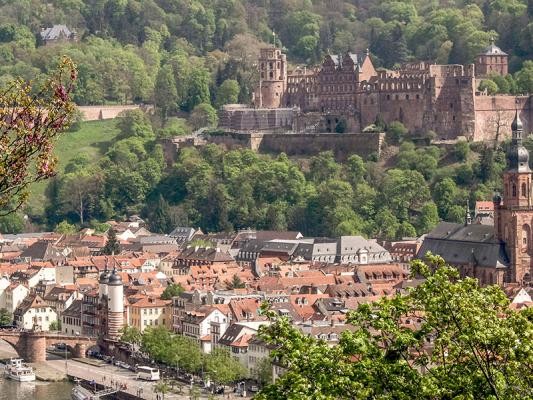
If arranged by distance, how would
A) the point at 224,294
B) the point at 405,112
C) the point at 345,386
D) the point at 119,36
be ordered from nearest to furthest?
the point at 345,386 → the point at 224,294 → the point at 405,112 → the point at 119,36

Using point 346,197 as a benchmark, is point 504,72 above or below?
above

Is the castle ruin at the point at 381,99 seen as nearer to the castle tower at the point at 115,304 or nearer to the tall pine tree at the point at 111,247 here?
the tall pine tree at the point at 111,247

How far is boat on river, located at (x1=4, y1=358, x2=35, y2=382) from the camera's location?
59.8 m

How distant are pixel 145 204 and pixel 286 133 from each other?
8.53 m

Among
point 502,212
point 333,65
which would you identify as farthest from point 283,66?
point 502,212

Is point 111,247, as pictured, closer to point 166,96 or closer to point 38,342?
point 38,342

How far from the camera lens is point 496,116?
87500 millimetres

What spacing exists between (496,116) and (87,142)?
2701 centimetres

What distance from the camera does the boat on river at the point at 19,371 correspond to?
196 ft

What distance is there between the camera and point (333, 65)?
309ft

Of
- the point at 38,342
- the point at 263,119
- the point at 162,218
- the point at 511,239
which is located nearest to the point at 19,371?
the point at 38,342

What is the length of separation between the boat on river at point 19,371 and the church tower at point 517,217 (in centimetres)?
1900

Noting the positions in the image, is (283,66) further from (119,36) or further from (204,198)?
(119,36)

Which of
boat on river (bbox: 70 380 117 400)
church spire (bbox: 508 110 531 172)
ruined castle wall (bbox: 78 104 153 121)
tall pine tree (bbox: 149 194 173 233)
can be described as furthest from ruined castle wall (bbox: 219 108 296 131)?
boat on river (bbox: 70 380 117 400)
